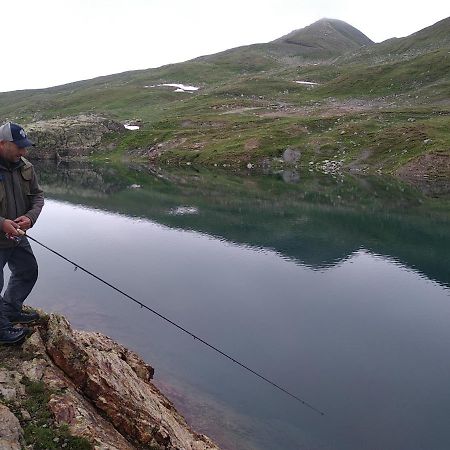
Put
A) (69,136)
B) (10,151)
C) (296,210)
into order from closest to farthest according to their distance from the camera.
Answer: (10,151), (296,210), (69,136)

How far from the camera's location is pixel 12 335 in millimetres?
10172

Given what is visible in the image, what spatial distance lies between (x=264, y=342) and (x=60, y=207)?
40992mm

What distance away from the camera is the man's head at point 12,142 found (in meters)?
9.33

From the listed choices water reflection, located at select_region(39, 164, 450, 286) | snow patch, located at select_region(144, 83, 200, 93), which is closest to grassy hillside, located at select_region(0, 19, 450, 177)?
snow patch, located at select_region(144, 83, 200, 93)

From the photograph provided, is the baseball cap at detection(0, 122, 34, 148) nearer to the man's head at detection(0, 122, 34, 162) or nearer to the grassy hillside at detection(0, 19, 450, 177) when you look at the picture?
the man's head at detection(0, 122, 34, 162)

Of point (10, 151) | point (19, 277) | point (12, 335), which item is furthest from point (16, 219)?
point (12, 335)

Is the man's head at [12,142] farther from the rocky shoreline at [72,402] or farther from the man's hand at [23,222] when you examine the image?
the rocky shoreline at [72,402]

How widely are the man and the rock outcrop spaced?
107 metres

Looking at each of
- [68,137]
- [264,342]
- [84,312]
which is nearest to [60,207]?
[84,312]

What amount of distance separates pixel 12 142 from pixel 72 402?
5.00 meters

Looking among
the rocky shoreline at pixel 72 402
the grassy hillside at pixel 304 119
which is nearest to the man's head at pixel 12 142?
the rocky shoreline at pixel 72 402

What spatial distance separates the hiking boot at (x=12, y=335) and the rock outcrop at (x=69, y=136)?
108 metres

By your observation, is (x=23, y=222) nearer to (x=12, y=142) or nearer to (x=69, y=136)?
(x=12, y=142)

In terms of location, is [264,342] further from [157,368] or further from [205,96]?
[205,96]
